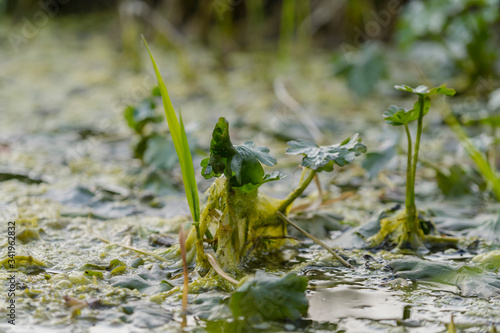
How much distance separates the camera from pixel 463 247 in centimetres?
123

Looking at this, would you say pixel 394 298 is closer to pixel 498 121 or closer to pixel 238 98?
pixel 498 121

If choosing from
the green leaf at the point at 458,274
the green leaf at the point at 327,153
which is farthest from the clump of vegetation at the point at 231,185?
the green leaf at the point at 458,274

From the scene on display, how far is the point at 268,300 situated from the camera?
0.87 meters

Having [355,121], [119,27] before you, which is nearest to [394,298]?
[355,121]

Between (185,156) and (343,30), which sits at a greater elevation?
(343,30)

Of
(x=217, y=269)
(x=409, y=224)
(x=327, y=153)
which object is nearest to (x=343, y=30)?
(x=409, y=224)

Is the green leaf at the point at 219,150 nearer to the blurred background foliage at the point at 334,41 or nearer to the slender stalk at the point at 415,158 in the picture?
the slender stalk at the point at 415,158

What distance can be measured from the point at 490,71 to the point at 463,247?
162cm

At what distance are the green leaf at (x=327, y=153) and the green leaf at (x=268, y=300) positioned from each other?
0.77ft

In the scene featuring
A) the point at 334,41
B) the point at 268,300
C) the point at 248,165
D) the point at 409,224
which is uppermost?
the point at 334,41

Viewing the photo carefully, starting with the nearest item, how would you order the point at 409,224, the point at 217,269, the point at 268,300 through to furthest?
the point at 268,300 < the point at 217,269 < the point at 409,224

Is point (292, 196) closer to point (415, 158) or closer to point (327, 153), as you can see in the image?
point (327, 153)

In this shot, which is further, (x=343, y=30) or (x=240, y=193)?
(x=343, y=30)

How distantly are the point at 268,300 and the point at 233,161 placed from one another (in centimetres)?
24
